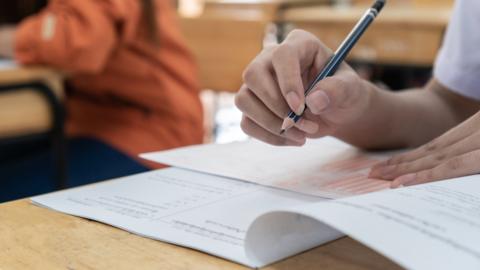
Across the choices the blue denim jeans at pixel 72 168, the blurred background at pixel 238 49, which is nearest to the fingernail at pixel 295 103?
the blurred background at pixel 238 49

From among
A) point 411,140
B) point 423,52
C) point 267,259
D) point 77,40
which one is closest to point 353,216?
point 267,259

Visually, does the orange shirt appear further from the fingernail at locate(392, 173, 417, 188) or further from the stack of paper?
the fingernail at locate(392, 173, 417, 188)

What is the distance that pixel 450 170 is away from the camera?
0.61 m

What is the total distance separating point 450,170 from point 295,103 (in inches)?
6.3

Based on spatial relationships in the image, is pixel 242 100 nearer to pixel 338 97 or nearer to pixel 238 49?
pixel 338 97

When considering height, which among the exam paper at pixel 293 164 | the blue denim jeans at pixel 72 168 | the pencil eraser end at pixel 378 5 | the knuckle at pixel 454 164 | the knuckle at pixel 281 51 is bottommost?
the blue denim jeans at pixel 72 168

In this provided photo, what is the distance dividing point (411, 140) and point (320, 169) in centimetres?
23

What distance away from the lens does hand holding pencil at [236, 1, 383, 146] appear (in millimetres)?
659

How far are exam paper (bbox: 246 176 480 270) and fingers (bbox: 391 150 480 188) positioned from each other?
7 centimetres

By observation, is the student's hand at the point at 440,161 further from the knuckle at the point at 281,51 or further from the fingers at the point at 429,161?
the knuckle at the point at 281,51

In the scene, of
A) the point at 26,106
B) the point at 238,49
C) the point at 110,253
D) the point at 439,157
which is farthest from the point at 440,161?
the point at 238,49

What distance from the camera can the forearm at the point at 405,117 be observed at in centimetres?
84

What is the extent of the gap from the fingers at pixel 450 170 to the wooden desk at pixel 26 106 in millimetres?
1163

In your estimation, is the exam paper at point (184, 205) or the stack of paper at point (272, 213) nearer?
the stack of paper at point (272, 213)
